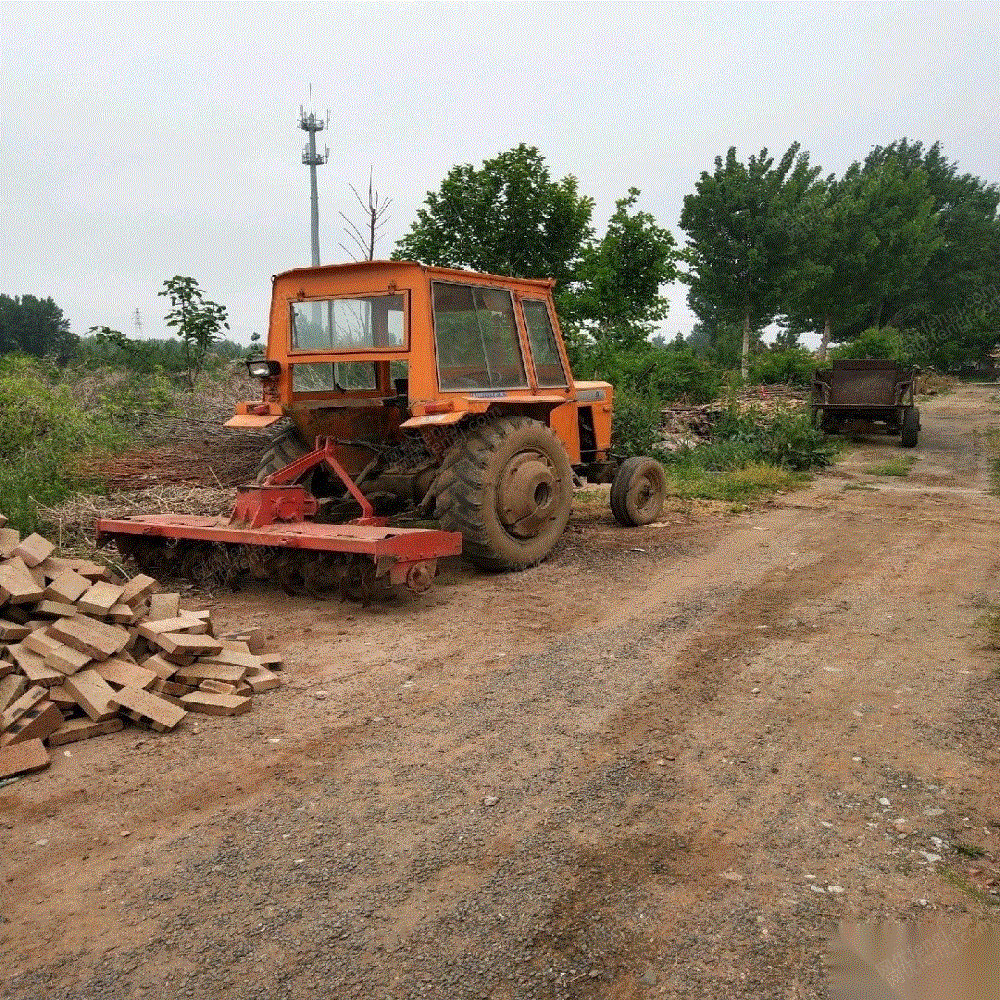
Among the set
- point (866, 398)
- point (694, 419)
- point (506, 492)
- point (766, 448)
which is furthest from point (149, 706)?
point (866, 398)

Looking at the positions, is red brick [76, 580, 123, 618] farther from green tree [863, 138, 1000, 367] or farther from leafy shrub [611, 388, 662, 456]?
green tree [863, 138, 1000, 367]

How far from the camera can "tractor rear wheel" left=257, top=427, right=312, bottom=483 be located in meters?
7.82

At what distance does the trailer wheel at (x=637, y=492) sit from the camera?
930 centimetres

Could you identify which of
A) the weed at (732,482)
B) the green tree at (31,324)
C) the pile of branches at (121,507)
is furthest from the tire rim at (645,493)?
the green tree at (31,324)

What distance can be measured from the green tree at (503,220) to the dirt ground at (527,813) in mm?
13151

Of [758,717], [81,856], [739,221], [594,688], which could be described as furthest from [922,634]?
[739,221]

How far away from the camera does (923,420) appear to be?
2367 centimetres

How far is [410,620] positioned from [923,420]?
20.9 m

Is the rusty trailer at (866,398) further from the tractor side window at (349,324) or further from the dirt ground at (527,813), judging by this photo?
the tractor side window at (349,324)

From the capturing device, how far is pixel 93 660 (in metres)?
4.58

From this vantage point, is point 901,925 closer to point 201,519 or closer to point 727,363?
point 201,519

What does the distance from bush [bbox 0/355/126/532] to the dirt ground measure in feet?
8.53

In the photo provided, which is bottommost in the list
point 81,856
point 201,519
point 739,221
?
point 81,856

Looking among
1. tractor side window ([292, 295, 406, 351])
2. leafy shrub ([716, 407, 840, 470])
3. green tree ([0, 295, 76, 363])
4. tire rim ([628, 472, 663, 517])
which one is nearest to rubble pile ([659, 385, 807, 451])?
leafy shrub ([716, 407, 840, 470])
